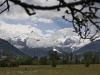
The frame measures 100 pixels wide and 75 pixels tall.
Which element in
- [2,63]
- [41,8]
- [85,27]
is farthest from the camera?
[2,63]

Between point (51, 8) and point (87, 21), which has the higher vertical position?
point (87, 21)

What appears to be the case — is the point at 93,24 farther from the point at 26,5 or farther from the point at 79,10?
the point at 26,5

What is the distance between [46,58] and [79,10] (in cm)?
12899

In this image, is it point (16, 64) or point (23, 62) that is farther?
point (23, 62)

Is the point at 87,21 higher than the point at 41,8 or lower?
higher

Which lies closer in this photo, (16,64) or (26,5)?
(26,5)

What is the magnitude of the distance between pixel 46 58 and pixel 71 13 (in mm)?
128953

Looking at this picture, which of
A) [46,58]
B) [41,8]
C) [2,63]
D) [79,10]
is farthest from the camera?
[46,58]

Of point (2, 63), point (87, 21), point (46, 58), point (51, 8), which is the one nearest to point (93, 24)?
point (87, 21)

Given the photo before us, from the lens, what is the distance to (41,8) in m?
1.76

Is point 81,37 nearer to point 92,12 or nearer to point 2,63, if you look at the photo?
point 92,12

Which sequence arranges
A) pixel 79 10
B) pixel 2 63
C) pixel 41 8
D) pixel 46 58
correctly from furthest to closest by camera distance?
pixel 46 58 < pixel 2 63 < pixel 79 10 < pixel 41 8

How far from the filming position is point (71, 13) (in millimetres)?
2980

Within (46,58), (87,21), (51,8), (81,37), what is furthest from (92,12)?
(46,58)
